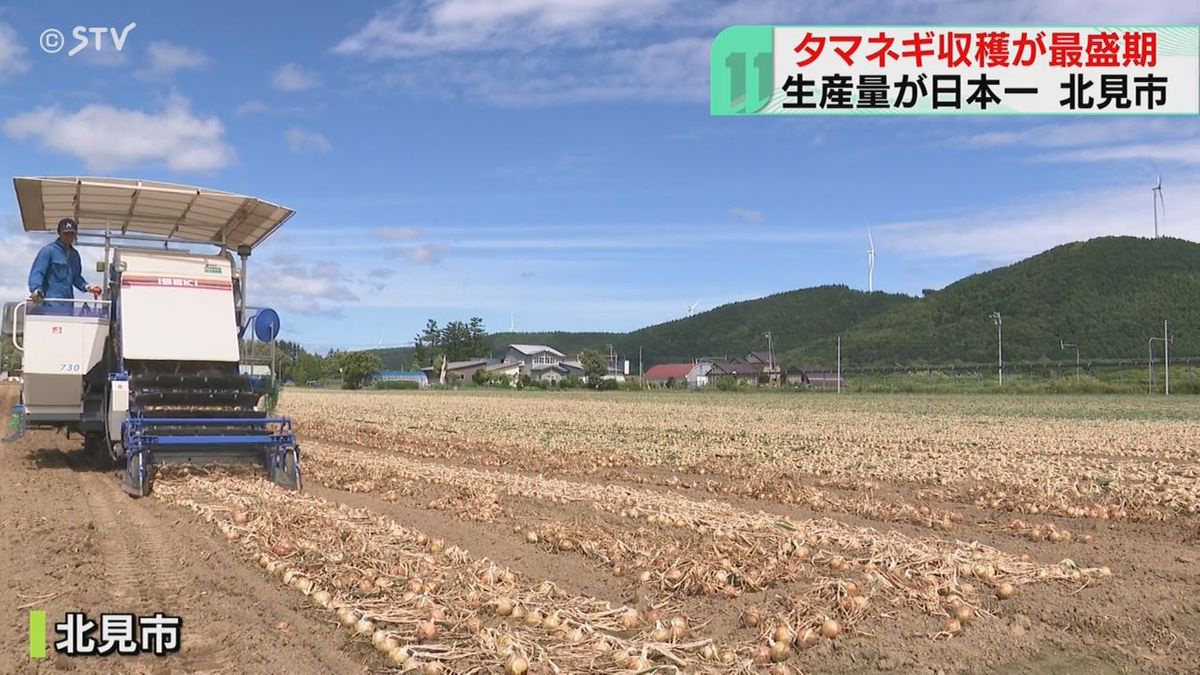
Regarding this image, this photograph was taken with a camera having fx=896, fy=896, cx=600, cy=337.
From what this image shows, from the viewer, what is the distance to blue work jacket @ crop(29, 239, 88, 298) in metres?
12.2

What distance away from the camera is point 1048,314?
12044cm

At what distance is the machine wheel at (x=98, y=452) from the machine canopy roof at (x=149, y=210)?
318cm

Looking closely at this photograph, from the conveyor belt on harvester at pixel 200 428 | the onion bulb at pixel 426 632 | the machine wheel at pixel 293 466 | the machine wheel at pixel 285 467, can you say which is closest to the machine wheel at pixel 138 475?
the conveyor belt on harvester at pixel 200 428

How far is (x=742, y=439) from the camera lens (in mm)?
20609

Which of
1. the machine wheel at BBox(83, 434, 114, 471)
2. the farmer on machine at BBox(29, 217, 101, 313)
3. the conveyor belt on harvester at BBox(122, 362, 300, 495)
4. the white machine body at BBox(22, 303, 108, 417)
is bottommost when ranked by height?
the machine wheel at BBox(83, 434, 114, 471)

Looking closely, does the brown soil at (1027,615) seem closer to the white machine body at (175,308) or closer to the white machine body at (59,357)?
the white machine body at (175,308)

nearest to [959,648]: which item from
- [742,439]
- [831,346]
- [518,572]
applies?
[518,572]

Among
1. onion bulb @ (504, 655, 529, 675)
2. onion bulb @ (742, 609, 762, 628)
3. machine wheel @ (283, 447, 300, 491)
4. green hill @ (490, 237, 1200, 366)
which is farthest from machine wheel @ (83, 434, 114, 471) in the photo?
green hill @ (490, 237, 1200, 366)

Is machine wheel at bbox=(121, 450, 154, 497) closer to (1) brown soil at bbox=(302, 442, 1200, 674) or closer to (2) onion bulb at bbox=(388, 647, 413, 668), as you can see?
(1) brown soil at bbox=(302, 442, 1200, 674)

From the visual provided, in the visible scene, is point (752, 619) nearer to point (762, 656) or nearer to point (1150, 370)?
point (762, 656)

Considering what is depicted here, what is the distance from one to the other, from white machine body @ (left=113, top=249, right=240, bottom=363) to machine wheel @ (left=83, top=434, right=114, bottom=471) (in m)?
2.35

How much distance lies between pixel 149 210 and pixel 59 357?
241 cm

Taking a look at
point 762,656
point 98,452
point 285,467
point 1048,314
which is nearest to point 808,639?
point 762,656

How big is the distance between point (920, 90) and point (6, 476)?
13.6 metres
